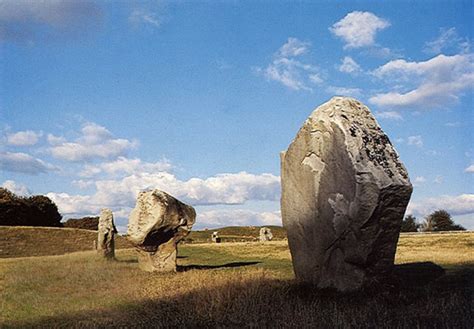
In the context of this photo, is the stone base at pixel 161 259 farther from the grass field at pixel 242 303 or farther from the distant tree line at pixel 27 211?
the distant tree line at pixel 27 211

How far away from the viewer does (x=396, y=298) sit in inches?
379

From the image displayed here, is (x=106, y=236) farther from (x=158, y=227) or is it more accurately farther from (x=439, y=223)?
(x=439, y=223)

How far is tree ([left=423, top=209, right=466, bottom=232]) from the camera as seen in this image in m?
50.0

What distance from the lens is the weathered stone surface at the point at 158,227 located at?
17484 millimetres

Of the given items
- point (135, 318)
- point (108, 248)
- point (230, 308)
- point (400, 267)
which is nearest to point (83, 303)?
point (135, 318)

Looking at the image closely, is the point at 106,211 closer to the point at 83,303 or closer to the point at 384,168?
the point at 83,303

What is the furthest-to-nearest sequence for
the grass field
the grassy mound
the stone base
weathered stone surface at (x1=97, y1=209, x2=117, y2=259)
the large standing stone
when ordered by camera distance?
the grassy mound < weathered stone surface at (x1=97, y1=209, x2=117, y2=259) < the stone base < the large standing stone < the grass field

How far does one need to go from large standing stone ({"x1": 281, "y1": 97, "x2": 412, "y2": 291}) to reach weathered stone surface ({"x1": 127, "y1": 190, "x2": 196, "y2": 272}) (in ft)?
22.2

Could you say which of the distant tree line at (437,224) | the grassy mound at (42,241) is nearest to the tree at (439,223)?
the distant tree line at (437,224)

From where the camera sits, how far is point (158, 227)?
17.5 meters

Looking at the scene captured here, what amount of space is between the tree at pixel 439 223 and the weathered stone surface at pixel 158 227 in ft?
127

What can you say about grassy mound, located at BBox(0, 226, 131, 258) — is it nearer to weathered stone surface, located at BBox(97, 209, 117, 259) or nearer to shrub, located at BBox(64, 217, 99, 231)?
weathered stone surface, located at BBox(97, 209, 117, 259)

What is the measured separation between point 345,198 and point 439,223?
4492 cm

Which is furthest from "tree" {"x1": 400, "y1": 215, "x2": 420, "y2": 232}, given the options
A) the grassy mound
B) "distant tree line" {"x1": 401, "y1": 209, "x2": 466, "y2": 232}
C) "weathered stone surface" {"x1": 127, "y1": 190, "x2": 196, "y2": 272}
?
"weathered stone surface" {"x1": 127, "y1": 190, "x2": 196, "y2": 272}
